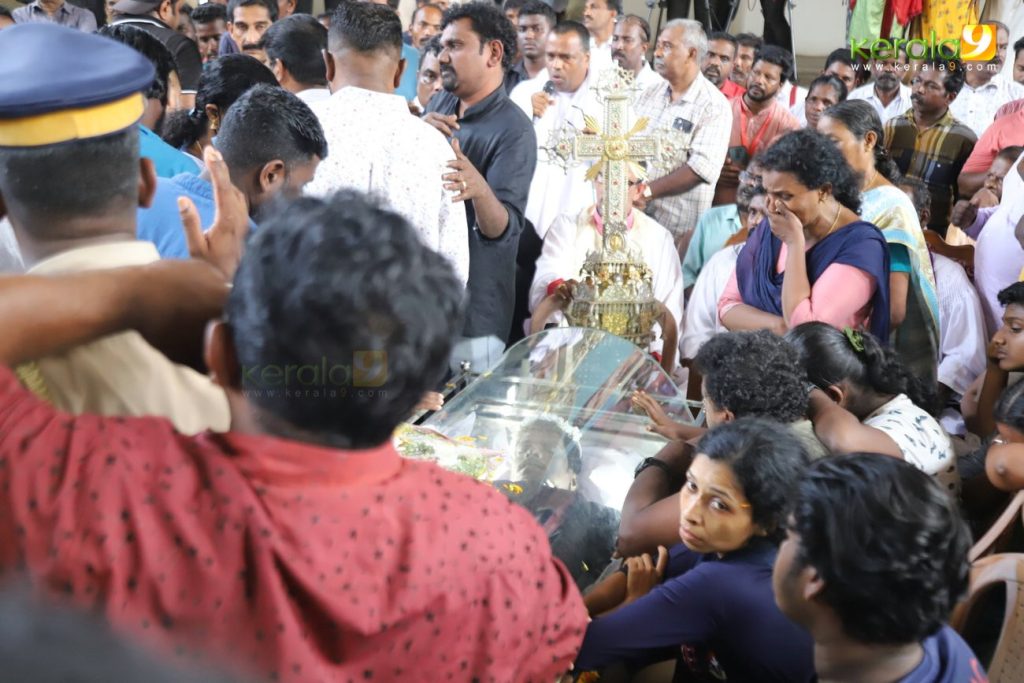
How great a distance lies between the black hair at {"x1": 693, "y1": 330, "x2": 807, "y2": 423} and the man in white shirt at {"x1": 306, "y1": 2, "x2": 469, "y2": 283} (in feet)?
2.96

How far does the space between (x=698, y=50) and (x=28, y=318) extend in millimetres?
4492

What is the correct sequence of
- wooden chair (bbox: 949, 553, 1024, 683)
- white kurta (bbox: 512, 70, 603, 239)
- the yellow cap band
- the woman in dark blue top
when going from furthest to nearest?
1. white kurta (bbox: 512, 70, 603, 239)
2. wooden chair (bbox: 949, 553, 1024, 683)
3. the woman in dark blue top
4. the yellow cap band

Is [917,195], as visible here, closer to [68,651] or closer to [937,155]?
[937,155]

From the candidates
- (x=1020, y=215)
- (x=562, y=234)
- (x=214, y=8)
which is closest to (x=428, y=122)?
(x=562, y=234)

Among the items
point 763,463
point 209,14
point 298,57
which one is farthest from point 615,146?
point 209,14

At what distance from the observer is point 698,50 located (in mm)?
4988

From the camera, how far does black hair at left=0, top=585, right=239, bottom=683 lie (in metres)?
0.32

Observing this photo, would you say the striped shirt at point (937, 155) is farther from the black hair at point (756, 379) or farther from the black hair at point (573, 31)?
the black hair at point (756, 379)

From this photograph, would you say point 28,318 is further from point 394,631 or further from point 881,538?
point 881,538

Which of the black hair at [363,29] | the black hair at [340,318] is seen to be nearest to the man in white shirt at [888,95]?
the black hair at [363,29]

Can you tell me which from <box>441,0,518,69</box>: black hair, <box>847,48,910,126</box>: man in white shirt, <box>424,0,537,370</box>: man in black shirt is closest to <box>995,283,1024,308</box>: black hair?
<box>424,0,537,370</box>: man in black shirt

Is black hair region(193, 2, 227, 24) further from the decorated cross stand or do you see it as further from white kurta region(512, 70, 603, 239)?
the decorated cross stand

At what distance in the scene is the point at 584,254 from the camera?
12.3 feet

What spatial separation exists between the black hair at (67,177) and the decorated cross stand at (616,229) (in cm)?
207
